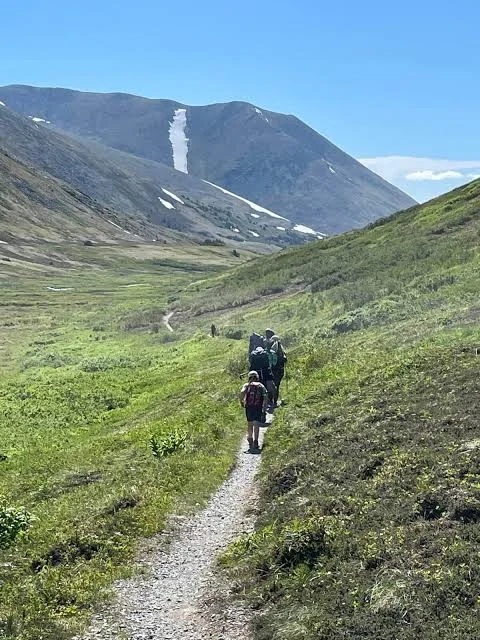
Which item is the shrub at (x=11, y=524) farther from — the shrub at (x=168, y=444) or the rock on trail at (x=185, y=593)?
the shrub at (x=168, y=444)

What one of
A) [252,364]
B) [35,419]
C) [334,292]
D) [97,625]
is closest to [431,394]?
[252,364]

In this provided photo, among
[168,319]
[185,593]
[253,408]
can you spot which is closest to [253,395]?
[253,408]

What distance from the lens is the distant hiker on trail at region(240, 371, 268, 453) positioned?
72.2 feet

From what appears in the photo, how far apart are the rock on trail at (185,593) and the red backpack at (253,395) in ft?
18.9

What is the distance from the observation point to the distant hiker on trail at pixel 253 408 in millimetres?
22000

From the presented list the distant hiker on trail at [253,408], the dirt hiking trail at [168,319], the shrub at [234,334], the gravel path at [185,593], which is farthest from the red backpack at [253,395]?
the dirt hiking trail at [168,319]

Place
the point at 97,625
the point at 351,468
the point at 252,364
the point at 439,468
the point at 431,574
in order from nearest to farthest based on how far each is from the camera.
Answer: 1. the point at 431,574
2. the point at 97,625
3. the point at 439,468
4. the point at 351,468
5. the point at 252,364

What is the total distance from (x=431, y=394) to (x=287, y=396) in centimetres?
855

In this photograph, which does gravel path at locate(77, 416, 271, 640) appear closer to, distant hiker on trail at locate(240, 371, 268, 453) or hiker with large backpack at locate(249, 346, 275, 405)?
distant hiker on trail at locate(240, 371, 268, 453)

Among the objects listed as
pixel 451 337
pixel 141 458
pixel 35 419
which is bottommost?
pixel 35 419

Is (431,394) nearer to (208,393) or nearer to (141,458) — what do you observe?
(141,458)

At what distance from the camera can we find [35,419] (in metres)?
33.8

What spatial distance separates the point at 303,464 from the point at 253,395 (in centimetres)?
532

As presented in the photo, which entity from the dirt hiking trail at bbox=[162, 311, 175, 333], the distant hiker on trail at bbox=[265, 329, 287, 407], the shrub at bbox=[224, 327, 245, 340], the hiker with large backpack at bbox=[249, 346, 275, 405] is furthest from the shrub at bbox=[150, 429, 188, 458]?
the dirt hiking trail at bbox=[162, 311, 175, 333]
